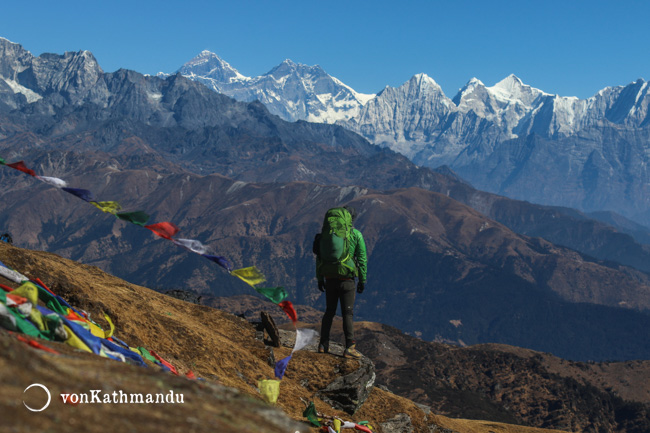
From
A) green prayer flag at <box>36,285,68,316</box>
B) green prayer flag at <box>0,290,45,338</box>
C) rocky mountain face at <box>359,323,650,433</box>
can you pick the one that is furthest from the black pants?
rocky mountain face at <box>359,323,650,433</box>

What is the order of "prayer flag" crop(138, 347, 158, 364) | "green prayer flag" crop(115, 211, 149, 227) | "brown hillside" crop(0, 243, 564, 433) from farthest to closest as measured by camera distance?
"prayer flag" crop(138, 347, 158, 364), "green prayer flag" crop(115, 211, 149, 227), "brown hillside" crop(0, 243, 564, 433)

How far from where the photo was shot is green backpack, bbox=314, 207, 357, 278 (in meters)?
16.1

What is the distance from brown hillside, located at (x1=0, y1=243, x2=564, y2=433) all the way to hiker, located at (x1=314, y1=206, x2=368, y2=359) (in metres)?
→ 3.00

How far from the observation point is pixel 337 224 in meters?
16.2

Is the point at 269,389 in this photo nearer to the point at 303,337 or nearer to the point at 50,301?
the point at 303,337

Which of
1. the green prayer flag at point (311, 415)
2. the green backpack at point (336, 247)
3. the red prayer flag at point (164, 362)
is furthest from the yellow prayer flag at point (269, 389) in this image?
the green backpack at point (336, 247)

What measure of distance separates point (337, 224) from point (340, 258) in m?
0.94

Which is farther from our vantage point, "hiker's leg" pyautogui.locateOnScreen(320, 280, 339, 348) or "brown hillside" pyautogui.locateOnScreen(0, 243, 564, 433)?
"hiker's leg" pyautogui.locateOnScreen(320, 280, 339, 348)

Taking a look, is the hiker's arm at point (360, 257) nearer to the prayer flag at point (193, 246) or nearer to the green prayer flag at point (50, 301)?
the prayer flag at point (193, 246)

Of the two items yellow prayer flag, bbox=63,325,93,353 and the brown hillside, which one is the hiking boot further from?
yellow prayer flag, bbox=63,325,93,353

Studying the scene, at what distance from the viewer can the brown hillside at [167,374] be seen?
5.95 meters

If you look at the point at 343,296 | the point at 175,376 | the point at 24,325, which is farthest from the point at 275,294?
the point at 175,376

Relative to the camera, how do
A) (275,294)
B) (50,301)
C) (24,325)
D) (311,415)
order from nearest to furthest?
1. (24,325)
2. (50,301)
3. (311,415)
4. (275,294)

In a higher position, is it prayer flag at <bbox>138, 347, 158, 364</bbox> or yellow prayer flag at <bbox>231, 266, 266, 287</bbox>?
yellow prayer flag at <bbox>231, 266, 266, 287</bbox>
